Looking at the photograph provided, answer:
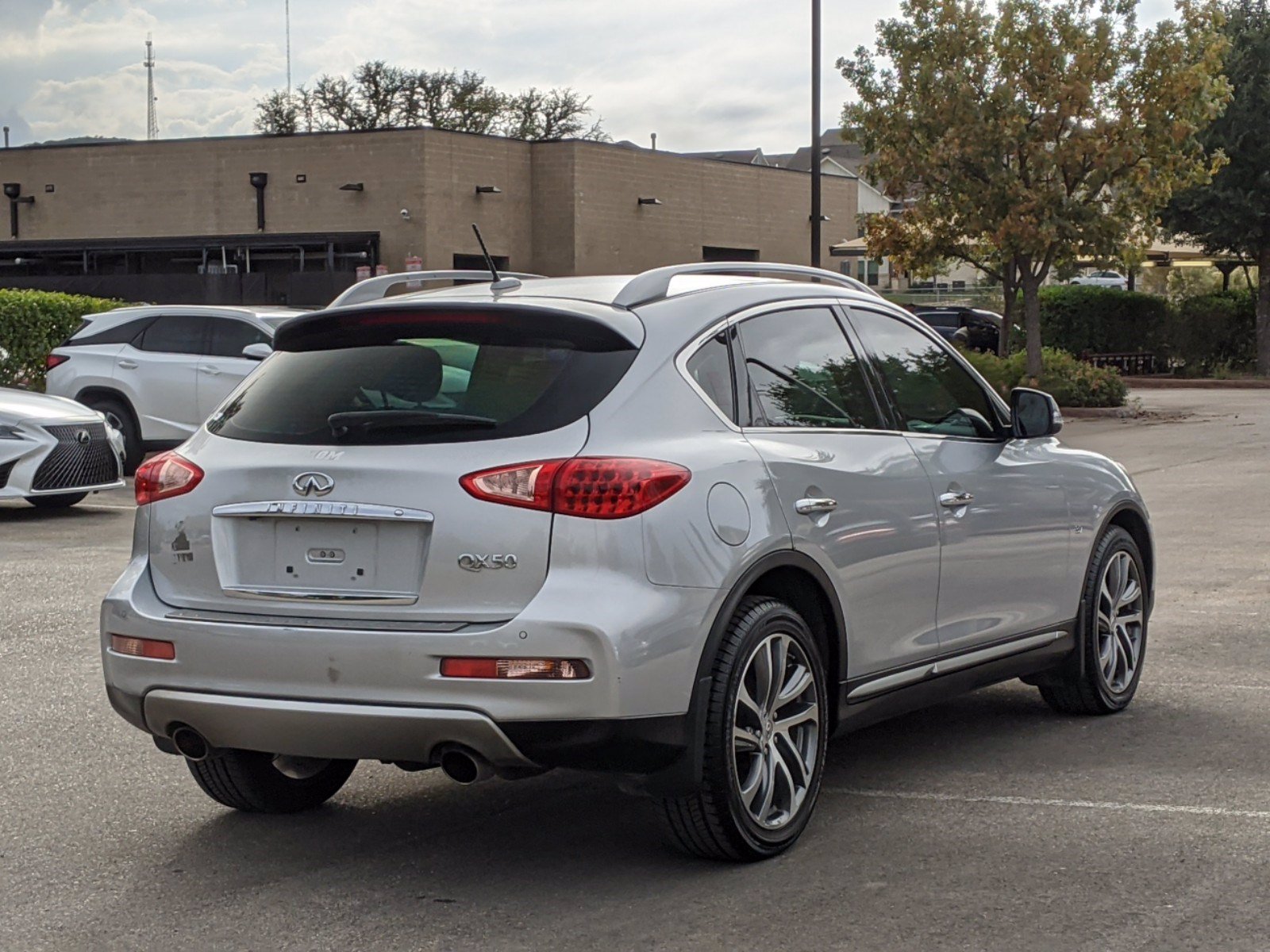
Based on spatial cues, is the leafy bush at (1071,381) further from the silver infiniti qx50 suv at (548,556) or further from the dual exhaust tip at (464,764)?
the dual exhaust tip at (464,764)

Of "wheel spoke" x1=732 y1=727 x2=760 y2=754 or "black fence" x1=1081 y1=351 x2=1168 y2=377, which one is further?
"black fence" x1=1081 y1=351 x2=1168 y2=377

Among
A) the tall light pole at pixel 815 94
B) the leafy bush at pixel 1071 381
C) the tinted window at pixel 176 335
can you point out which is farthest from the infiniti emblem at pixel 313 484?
the leafy bush at pixel 1071 381

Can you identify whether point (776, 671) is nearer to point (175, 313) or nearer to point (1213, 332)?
point (175, 313)

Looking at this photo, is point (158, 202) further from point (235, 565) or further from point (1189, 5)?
point (235, 565)

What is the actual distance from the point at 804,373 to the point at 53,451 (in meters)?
10.5

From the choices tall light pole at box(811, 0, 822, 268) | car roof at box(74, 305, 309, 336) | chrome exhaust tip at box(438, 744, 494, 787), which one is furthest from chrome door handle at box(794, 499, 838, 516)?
tall light pole at box(811, 0, 822, 268)

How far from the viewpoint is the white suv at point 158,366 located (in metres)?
19.1

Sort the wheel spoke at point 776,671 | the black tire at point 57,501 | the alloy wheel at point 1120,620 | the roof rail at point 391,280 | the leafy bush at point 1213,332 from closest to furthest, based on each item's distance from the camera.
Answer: the wheel spoke at point 776,671
the roof rail at point 391,280
the alloy wheel at point 1120,620
the black tire at point 57,501
the leafy bush at point 1213,332

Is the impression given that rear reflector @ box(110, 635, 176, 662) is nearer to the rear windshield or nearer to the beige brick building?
the rear windshield

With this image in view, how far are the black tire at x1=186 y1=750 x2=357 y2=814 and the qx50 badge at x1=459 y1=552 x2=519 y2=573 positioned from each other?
1265 mm

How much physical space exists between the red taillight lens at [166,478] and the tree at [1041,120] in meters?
25.0

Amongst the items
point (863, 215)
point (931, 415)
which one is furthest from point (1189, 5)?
point (931, 415)

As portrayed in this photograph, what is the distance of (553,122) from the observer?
278 ft

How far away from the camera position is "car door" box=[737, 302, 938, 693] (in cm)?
546
